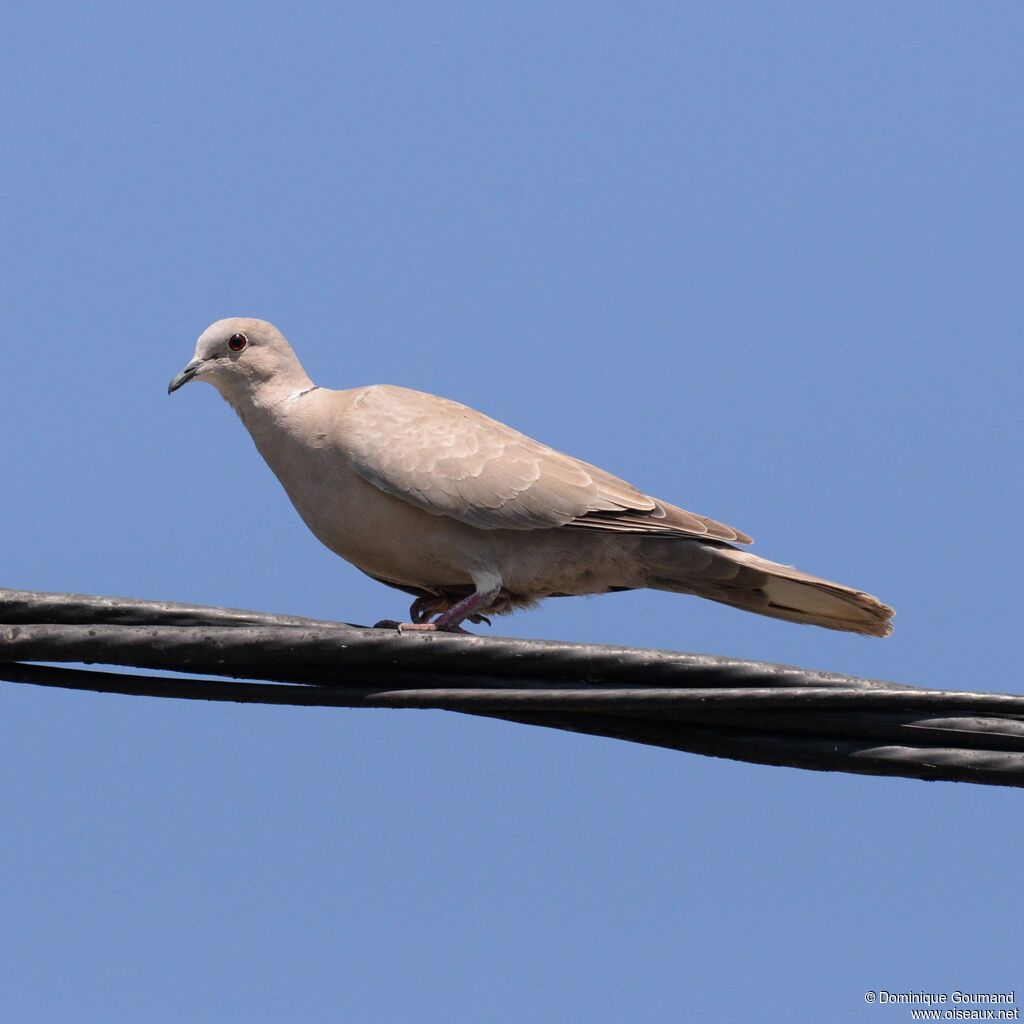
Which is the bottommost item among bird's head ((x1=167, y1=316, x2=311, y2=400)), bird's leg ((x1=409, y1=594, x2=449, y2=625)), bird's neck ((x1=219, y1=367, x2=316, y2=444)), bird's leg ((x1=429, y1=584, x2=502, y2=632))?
bird's leg ((x1=429, y1=584, x2=502, y2=632))

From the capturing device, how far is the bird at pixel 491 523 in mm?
5570

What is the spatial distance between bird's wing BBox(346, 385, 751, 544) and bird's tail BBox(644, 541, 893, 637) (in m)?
0.11

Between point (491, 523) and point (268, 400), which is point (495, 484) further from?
point (268, 400)

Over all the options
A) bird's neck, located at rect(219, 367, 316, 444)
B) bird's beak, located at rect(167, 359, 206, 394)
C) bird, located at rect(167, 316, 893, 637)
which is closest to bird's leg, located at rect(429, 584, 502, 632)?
bird, located at rect(167, 316, 893, 637)

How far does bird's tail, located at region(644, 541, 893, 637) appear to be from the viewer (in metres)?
5.52

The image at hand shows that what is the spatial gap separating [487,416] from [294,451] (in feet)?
2.50

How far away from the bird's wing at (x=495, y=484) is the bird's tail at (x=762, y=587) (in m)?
0.11

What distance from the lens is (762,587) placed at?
5.73m

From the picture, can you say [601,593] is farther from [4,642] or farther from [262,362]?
[4,642]

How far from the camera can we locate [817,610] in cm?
561

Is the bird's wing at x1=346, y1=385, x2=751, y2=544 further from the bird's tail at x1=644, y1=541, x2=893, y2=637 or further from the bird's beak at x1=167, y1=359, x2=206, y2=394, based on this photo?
the bird's beak at x1=167, y1=359, x2=206, y2=394

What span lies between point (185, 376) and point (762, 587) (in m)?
2.31

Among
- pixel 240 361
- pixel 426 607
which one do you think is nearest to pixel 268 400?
pixel 240 361

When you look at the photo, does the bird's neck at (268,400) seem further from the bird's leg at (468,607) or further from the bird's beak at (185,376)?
the bird's leg at (468,607)
